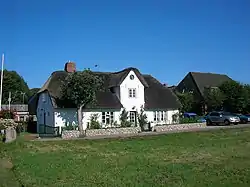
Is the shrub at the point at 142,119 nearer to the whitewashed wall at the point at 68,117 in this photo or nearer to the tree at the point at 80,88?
the whitewashed wall at the point at 68,117

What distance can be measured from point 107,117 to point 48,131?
260 inches

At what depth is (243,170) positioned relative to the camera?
12.7 m

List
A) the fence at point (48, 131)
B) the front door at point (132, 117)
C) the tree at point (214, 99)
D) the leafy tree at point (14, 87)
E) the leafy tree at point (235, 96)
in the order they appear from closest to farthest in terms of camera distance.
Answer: the fence at point (48, 131), the front door at point (132, 117), the leafy tree at point (235, 96), the tree at point (214, 99), the leafy tree at point (14, 87)

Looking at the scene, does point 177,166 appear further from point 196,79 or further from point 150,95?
Result: point 196,79

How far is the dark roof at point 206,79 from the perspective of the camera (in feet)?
218

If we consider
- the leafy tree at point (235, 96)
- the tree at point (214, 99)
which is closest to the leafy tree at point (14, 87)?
the tree at point (214, 99)

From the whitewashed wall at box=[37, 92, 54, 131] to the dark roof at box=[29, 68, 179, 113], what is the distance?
80 centimetres

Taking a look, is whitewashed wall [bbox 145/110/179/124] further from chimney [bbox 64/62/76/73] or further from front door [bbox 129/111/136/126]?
chimney [bbox 64/62/76/73]

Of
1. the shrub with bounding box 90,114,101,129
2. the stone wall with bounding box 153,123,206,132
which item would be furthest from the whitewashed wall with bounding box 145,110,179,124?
the shrub with bounding box 90,114,101,129

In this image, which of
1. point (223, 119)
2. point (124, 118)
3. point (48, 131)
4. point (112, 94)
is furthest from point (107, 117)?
point (223, 119)

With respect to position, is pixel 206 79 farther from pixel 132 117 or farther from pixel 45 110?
pixel 45 110

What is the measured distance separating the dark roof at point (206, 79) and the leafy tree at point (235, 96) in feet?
21.6

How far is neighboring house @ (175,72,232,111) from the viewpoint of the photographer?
65125 millimetres


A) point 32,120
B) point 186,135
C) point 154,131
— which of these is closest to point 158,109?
point 154,131
